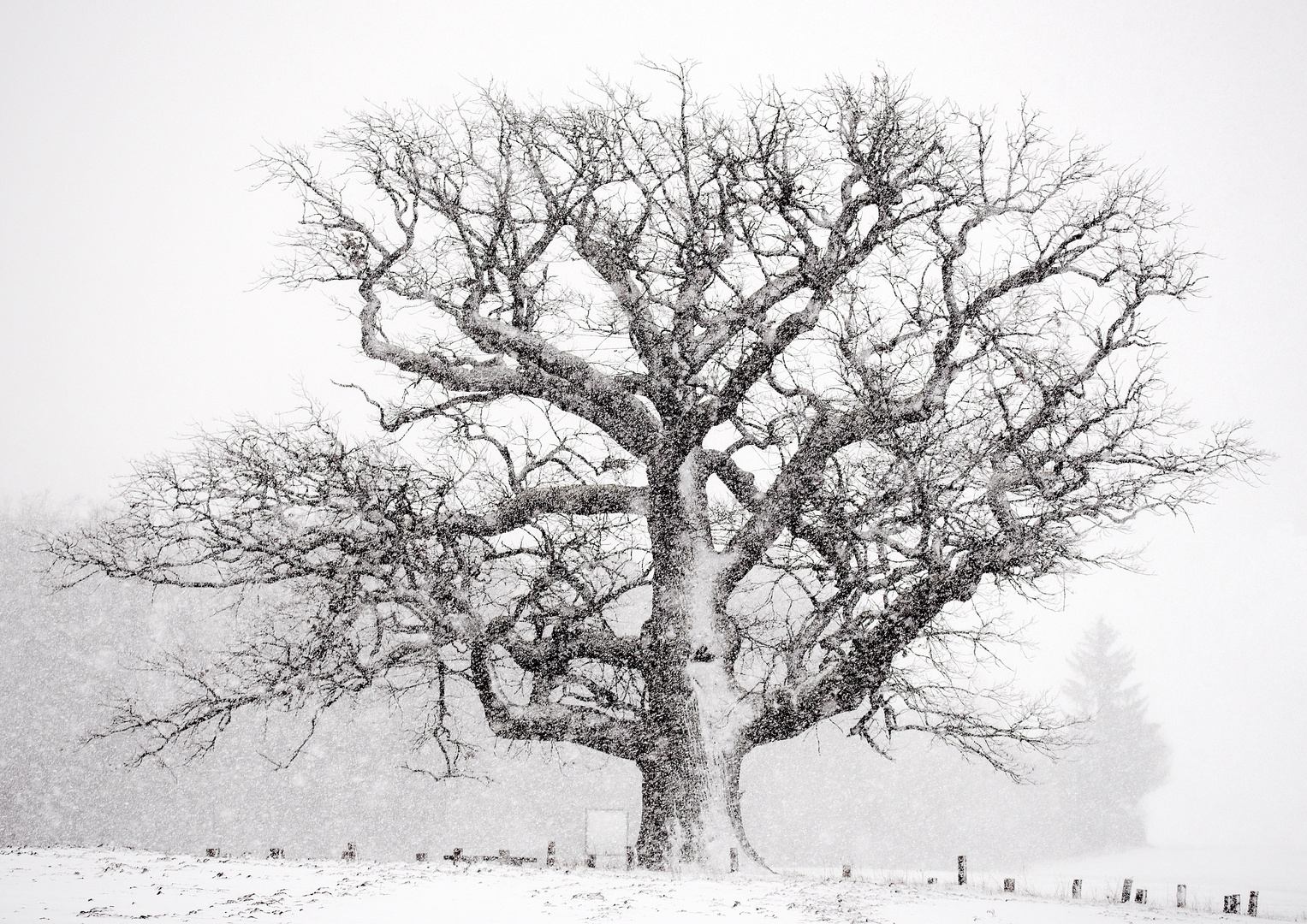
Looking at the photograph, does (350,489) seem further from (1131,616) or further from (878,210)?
(1131,616)

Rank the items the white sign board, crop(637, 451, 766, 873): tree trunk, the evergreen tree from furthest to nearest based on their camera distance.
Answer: the evergreen tree < the white sign board < crop(637, 451, 766, 873): tree trunk

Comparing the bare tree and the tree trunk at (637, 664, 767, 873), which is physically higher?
the bare tree

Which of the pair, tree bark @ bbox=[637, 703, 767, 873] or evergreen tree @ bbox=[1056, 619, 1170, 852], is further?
evergreen tree @ bbox=[1056, 619, 1170, 852]

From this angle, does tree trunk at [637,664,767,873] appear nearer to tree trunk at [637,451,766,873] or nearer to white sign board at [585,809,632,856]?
tree trunk at [637,451,766,873]

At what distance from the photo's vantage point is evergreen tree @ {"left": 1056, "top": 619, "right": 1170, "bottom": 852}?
51.8 metres

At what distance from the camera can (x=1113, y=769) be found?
52.3 metres

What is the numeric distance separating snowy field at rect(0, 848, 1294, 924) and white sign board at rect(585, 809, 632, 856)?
28.5 feet

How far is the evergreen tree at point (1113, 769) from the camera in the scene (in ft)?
170

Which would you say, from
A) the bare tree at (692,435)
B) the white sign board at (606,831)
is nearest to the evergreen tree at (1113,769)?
the white sign board at (606,831)

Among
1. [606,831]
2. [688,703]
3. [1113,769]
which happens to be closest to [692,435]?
[688,703]

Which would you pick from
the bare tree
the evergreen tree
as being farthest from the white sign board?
the evergreen tree

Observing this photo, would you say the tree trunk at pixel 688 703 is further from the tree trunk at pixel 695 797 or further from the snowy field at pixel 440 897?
the snowy field at pixel 440 897

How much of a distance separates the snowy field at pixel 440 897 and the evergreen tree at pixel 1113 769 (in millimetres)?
46077

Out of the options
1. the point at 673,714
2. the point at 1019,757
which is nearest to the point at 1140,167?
the point at 673,714
